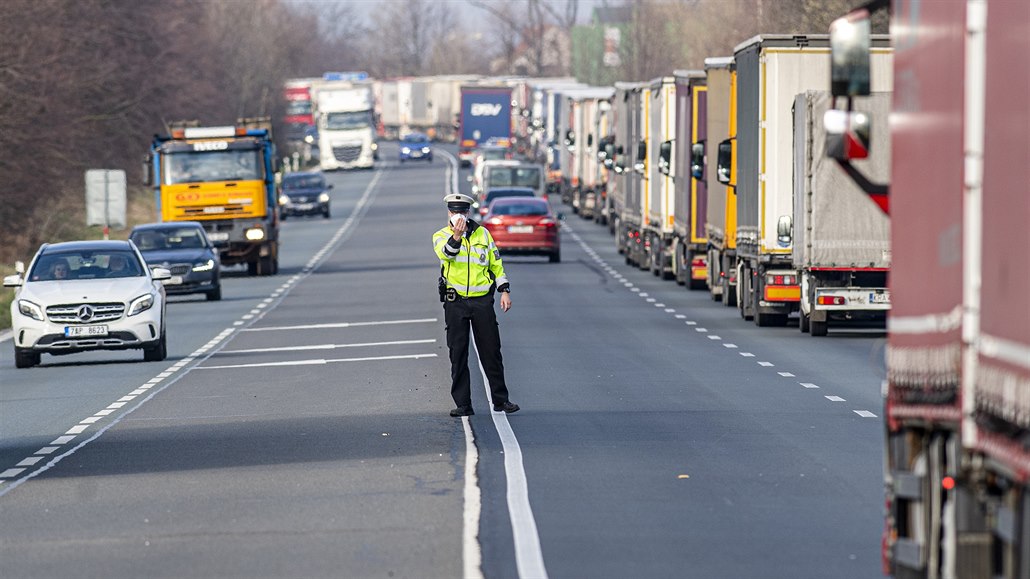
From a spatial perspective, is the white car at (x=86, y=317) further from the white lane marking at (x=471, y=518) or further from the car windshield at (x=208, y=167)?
the car windshield at (x=208, y=167)

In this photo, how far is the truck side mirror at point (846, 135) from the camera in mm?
7715

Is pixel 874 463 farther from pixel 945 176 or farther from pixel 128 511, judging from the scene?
pixel 945 176

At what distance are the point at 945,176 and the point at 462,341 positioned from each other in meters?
9.59

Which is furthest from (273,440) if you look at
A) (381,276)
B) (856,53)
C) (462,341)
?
(381,276)

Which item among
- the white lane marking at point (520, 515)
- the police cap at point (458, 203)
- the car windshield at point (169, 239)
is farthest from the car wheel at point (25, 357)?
the car windshield at point (169, 239)

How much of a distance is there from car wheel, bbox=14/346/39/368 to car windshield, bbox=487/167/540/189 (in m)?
41.6

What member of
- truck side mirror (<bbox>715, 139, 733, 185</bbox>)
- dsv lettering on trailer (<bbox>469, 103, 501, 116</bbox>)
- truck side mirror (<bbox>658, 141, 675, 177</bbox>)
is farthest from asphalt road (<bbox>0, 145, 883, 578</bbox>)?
dsv lettering on trailer (<bbox>469, 103, 501, 116</bbox>)

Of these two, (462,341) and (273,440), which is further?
(462,341)

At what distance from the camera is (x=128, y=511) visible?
11477mm

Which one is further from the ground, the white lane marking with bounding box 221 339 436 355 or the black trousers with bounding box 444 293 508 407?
the black trousers with bounding box 444 293 508 407

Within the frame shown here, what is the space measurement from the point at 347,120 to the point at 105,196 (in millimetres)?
58332

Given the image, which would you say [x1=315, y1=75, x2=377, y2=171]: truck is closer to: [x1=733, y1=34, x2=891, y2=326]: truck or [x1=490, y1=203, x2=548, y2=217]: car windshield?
[x1=490, y1=203, x2=548, y2=217]: car windshield

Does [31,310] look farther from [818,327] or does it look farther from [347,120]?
[347,120]

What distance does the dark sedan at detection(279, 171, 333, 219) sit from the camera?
7531 cm
